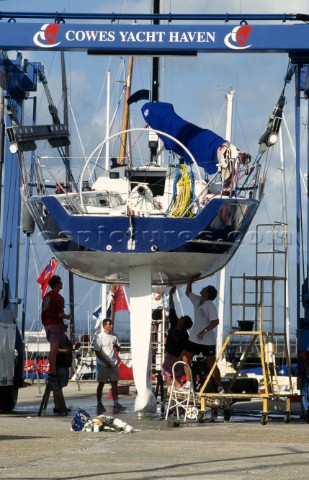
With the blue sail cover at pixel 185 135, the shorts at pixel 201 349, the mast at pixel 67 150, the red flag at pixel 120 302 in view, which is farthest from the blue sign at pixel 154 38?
the red flag at pixel 120 302

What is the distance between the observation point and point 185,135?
70.8 ft

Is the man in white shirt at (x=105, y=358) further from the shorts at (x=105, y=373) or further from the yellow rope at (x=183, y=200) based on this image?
the yellow rope at (x=183, y=200)

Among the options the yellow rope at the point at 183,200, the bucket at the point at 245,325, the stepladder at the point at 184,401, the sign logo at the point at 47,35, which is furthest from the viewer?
the yellow rope at the point at 183,200

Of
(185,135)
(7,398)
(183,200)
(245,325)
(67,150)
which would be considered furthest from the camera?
(67,150)

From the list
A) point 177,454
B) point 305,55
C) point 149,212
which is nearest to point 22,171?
point 149,212

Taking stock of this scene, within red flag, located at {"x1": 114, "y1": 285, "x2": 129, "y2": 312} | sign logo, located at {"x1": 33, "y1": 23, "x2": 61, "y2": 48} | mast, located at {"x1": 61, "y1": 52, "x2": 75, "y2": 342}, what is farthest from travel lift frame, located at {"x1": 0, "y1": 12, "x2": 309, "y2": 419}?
red flag, located at {"x1": 114, "y1": 285, "x2": 129, "y2": 312}

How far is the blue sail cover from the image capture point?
2027 cm

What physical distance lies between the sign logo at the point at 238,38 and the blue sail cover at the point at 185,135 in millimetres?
1940

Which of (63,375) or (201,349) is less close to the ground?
(201,349)

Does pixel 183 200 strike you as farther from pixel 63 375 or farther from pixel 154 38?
pixel 63 375

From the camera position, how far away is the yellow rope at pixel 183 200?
754 inches

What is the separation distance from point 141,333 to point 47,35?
4.86 meters

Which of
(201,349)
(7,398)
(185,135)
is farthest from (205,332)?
(185,135)

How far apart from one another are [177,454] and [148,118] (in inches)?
443
